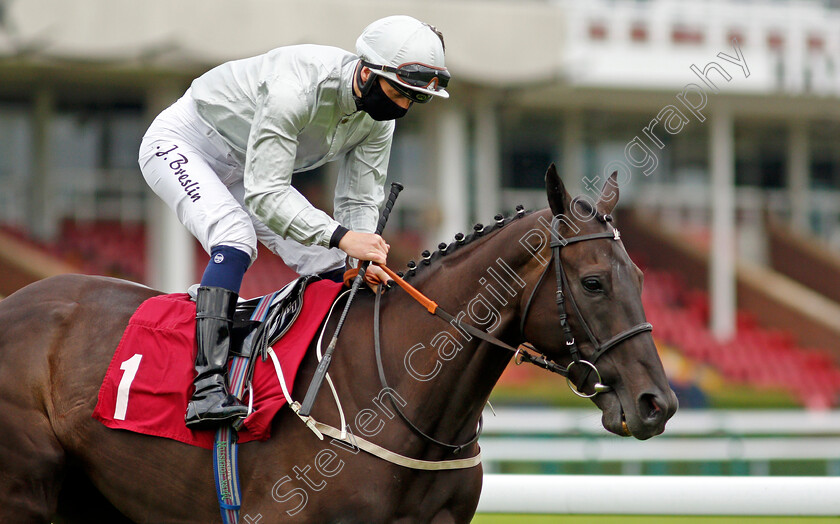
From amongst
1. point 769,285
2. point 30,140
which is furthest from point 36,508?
point 769,285

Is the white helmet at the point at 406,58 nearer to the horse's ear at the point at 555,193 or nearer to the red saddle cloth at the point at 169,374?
the horse's ear at the point at 555,193

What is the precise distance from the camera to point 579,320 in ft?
9.28

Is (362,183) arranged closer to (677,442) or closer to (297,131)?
(297,131)

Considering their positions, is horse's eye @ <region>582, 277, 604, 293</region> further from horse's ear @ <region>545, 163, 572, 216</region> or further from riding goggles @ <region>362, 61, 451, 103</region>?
riding goggles @ <region>362, 61, 451, 103</region>

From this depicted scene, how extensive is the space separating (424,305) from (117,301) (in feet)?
3.67

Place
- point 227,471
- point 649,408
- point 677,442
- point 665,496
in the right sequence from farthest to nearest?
point 677,442, point 665,496, point 227,471, point 649,408

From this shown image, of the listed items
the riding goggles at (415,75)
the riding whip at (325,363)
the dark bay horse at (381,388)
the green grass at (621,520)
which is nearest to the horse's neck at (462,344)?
the dark bay horse at (381,388)

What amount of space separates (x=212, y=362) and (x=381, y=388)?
0.54 m

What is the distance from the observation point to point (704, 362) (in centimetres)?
1281

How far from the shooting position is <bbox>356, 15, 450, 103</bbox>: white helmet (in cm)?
308

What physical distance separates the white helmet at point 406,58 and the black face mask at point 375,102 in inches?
1.9

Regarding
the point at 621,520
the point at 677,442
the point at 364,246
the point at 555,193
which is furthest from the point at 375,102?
the point at 677,442

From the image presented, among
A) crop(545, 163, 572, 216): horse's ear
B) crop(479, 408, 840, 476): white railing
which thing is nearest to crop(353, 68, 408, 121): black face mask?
crop(545, 163, 572, 216): horse's ear

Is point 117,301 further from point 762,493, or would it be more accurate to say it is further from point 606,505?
point 762,493
